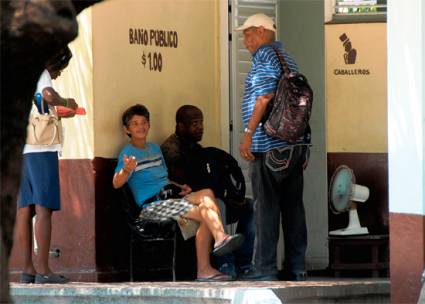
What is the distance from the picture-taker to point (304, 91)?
34.2 ft

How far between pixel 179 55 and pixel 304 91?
1.87 metres

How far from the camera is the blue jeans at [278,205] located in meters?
10.5

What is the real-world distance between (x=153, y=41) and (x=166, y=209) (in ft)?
5.26

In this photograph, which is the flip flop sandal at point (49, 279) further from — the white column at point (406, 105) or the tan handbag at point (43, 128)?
the white column at point (406, 105)

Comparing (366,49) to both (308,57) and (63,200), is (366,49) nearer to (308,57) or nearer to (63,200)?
(308,57)

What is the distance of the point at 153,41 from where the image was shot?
11.7 meters

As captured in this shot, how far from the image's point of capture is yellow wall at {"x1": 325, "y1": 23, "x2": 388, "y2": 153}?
12.3 meters

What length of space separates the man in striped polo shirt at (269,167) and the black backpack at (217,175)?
27.2 inches

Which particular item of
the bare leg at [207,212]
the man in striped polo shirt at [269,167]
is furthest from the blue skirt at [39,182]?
the man in striped polo shirt at [269,167]

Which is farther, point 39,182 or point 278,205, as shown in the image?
point 278,205

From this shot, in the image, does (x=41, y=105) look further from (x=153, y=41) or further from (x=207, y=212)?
(x=153, y=41)

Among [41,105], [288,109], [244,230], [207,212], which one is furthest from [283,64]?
[41,105]

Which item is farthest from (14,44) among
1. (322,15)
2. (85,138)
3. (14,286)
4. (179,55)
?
(322,15)

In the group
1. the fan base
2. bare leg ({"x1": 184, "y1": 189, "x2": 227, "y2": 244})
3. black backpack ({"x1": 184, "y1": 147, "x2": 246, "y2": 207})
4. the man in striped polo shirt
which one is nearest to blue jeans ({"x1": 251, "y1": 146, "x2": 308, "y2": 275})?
the man in striped polo shirt
